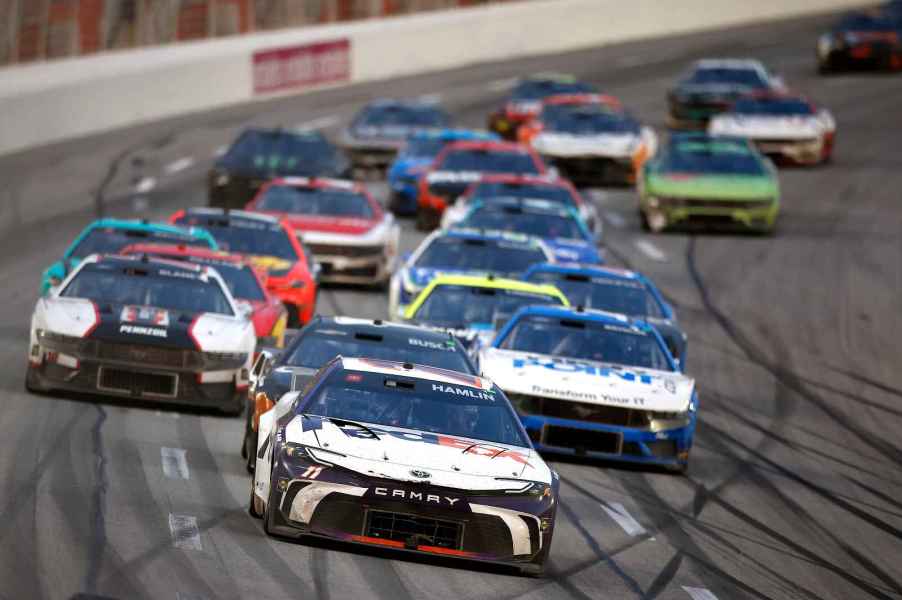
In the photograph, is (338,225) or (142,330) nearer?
(142,330)

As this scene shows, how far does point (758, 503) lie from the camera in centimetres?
1460

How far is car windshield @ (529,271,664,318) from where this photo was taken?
1947 centimetres

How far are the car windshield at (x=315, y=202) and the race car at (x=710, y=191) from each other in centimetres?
668

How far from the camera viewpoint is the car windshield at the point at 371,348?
14289 mm

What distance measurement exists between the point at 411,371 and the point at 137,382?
4.07 meters

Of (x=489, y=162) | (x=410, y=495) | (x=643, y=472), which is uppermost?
(x=410, y=495)

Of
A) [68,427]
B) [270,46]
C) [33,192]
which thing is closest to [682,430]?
[68,427]

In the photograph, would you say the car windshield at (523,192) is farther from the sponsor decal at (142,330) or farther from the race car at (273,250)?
the sponsor decal at (142,330)

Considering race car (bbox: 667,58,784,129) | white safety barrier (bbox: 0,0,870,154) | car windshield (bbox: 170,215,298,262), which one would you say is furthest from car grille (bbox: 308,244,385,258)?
race car (bbox: 667,58,784,129)

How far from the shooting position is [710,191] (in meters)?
29.8

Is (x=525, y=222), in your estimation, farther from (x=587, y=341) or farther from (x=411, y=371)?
(x=411, y=371)

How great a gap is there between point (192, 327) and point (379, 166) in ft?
66.7

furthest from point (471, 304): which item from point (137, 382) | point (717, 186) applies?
point (717, 186)

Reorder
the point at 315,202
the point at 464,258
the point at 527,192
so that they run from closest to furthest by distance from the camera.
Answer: the point at 464,258
the point at 315,202
the point at 527,192
